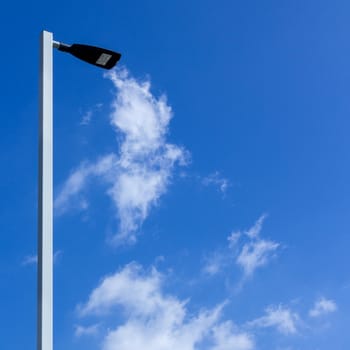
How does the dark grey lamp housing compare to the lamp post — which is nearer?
the lamp post

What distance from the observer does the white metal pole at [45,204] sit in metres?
5.71

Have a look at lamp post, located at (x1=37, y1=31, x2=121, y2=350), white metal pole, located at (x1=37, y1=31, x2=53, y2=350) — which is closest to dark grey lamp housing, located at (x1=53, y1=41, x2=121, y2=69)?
lamp post, located at (x1=37, y1=31, x2=121, y2=350)

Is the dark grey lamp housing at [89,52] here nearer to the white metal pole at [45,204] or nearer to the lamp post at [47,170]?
the lamp post at [47,170]

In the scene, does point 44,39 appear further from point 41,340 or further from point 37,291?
point 41,340

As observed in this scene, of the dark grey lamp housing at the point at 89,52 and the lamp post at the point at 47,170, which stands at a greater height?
the dark grey lamp housing at the point at 89,52

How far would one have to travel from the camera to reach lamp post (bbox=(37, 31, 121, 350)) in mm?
5727

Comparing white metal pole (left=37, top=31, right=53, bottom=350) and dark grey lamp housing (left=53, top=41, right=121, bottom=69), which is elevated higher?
dark grey lamp housing (left=53, top=41, right=121, bottom=69)

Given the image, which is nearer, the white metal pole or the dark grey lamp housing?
the white metal pole

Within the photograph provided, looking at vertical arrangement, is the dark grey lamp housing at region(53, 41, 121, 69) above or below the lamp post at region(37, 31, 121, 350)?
above

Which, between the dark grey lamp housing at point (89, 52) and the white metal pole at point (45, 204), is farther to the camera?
the dark grey lamp housing at point (89, 52)

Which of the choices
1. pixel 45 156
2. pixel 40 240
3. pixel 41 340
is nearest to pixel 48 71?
pixel 45 156

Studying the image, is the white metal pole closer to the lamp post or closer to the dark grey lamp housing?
the lamp post

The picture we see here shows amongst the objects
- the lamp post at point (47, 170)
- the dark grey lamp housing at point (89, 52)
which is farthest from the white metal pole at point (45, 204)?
the dark grey lamp housing at point (89, 52)

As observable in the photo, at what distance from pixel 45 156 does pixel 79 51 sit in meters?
1.49
